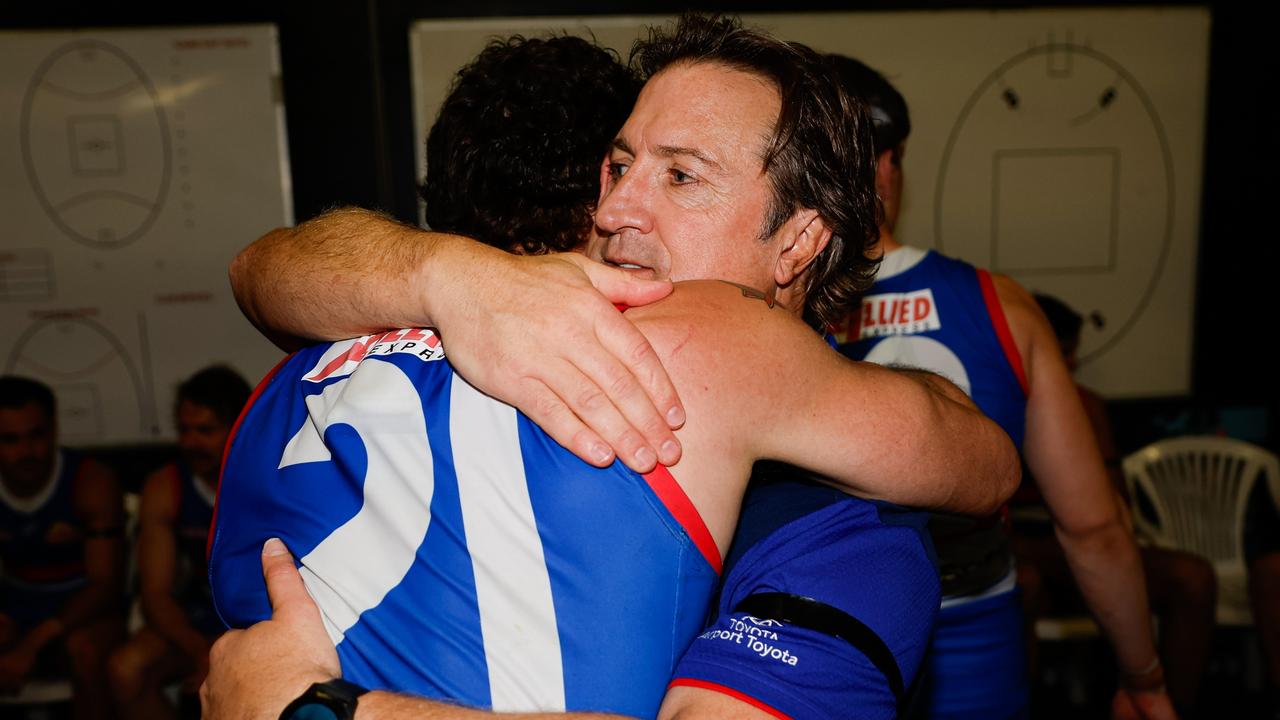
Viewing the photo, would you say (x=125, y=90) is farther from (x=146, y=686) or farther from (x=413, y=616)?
(x=413, y=616)

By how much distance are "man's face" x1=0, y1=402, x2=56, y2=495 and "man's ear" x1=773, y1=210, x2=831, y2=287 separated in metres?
3.45

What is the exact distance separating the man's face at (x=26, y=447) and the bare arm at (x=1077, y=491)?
3589mm

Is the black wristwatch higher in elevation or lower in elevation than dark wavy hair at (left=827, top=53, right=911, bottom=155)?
lower

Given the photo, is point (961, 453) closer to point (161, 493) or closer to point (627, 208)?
point (627, 208)

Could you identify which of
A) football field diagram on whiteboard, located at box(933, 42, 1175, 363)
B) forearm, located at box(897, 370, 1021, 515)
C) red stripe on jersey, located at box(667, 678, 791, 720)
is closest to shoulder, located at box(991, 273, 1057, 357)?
forearm, located at box(897, 370, 1021, 515)

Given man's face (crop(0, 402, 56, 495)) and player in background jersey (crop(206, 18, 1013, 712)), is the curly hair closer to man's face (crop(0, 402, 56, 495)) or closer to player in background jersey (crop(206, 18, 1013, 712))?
man's face (crop(0, 402, 56, 495))

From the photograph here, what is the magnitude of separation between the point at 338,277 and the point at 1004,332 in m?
1.29

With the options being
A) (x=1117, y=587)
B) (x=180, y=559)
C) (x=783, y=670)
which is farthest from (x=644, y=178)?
(x=180, y=559)

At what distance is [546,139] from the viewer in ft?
4.28

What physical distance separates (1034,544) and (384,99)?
338 centimetres

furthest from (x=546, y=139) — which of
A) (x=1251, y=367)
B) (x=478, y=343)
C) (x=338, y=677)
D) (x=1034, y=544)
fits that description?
(x=1251, y=367)

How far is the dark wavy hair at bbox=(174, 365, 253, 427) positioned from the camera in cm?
354

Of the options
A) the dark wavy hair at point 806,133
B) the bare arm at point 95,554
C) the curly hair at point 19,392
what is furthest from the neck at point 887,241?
the curly hair at point 19,392

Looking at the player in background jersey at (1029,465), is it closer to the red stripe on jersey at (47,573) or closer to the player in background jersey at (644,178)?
the player in background jersey at (644,178)
